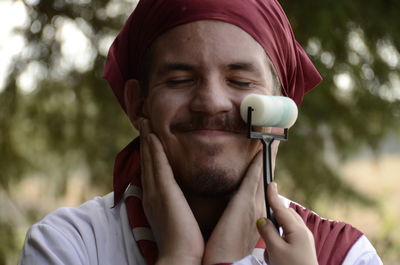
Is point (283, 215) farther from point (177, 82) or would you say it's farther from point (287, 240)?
point (177, 82)

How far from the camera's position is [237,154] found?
1.83 m

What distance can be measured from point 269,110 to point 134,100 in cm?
52

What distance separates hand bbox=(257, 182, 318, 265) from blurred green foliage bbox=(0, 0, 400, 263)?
1811 millimetres

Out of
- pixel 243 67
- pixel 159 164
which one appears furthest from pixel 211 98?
pixel 159 164

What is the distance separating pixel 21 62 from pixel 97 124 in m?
0.59

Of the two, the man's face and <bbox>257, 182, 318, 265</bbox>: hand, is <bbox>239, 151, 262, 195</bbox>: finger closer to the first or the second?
the man's face

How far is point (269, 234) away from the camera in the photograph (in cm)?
162

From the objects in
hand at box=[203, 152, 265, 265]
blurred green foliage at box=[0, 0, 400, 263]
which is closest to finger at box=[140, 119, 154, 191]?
hand at box=[203, 152, 265, 265]

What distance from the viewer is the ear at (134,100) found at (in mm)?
2041

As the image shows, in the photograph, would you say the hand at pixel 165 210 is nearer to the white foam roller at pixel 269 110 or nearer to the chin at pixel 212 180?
the chin at pixel 212 180

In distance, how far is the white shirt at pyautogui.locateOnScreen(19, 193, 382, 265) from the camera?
5.93 feet

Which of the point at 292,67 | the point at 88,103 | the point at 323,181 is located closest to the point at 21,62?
the point at 88,103

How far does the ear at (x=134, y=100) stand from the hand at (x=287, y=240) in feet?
1.89

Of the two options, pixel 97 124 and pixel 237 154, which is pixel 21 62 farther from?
pixel 237 154
